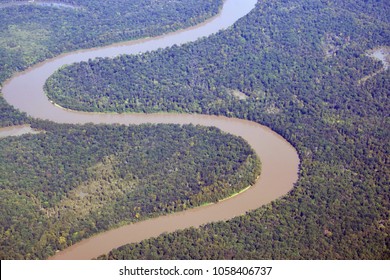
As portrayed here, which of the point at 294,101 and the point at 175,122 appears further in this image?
the point at 294,101

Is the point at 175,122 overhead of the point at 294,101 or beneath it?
beneath

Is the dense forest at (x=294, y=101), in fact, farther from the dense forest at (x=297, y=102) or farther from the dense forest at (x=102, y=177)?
the dense forest at (x=102, y=177)

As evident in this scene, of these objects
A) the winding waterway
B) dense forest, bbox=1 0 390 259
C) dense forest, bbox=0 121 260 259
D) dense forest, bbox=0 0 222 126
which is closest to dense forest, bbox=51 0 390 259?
dense forest, bbox=1 0 390 259

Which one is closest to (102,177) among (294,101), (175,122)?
(175,122)

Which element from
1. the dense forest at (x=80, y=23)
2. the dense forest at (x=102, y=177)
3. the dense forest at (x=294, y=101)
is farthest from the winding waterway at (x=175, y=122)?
the dense forest at (x=80, y=23)

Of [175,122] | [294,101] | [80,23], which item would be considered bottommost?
[80,23]

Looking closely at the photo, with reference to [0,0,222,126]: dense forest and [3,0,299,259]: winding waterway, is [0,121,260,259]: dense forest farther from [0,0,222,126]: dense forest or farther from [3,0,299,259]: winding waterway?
[0,0,222,126]: dense forest

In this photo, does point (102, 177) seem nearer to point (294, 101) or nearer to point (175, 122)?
point (175, 122)
